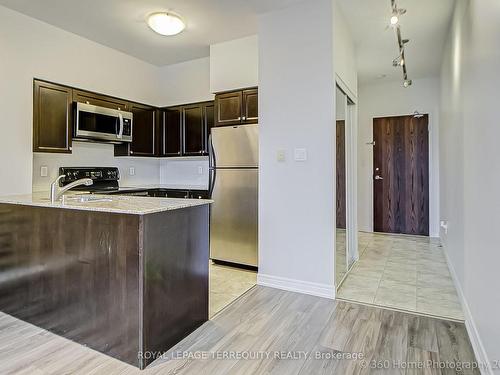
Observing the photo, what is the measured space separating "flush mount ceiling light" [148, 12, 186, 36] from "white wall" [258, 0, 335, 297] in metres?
0.84

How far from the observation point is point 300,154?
293 centimetres

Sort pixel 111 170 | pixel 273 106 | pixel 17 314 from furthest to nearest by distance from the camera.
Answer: pixel 111 170 → pixel 273 106 → pixel 17 314

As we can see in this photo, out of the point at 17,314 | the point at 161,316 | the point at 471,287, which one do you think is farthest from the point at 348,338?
the point at 17,314

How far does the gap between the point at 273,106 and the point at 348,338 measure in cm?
210

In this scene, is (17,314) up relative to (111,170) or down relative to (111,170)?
down

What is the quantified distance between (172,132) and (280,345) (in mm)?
3500

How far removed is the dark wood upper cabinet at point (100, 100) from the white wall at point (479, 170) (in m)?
3.80

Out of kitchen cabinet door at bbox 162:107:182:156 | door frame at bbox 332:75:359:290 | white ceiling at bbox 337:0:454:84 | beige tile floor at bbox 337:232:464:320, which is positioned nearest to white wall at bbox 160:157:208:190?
kitchen cabinet door at bbox 162:107:182:156

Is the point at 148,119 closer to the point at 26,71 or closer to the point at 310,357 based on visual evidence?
the point at 26,71

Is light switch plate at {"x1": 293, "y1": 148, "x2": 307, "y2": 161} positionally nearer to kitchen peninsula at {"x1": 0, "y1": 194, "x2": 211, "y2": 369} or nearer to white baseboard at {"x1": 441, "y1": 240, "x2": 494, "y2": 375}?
A: kitchen peninsula at {"x1": 0, "y1": 194, "x2": 211, "y2": 369}

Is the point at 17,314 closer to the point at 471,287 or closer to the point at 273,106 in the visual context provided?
the point at 273,106

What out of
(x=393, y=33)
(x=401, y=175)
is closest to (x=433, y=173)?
(x=401, y=175)

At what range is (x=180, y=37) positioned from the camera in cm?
383

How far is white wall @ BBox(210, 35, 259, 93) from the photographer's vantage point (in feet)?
12.1
